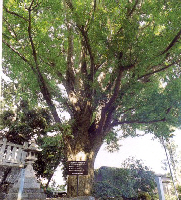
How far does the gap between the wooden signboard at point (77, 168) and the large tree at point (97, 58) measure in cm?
54

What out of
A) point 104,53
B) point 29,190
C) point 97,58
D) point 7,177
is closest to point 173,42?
point 104,53

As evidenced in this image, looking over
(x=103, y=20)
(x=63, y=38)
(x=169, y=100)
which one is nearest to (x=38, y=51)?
(x=63, y=38)

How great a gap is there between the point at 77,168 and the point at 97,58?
201 inches

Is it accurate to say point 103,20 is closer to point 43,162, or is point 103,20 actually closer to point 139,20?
point 139,20

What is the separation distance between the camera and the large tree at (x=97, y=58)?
19.7 ft

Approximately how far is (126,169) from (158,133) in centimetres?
320

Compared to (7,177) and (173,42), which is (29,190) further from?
(173,42)

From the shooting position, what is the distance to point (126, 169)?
33.8ft

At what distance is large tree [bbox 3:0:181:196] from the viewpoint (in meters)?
6.01

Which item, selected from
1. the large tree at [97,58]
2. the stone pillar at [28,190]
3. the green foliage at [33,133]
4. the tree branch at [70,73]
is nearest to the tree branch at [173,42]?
the large tree at [97,58]

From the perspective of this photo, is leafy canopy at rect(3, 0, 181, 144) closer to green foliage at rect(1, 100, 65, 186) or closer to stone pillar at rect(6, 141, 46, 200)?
green foliage at rect(1, 100, 65, 186)

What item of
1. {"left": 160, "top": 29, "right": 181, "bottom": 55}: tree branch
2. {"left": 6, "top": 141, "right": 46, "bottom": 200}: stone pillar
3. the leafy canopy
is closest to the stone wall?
{"left": 6, "top": 141, "right": 46, "bottom": 200}: stone pillar

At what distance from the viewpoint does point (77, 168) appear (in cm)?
581

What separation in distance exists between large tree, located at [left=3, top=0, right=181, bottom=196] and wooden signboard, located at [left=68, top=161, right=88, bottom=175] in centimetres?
54
